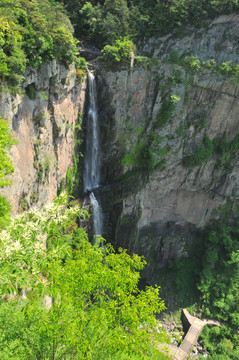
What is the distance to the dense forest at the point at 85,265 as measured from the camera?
208 inches

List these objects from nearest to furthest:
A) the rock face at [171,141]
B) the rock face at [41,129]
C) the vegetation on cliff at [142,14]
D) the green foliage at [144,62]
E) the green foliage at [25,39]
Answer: the green foliage at [25,39] → the rock face at [41,129] → the green foliage at [144,62] → the rock face at [171,141] → the vegetation on cliff at [142,14]

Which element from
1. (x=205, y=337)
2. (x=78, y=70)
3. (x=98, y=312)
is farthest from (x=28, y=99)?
(x=205, y=337)

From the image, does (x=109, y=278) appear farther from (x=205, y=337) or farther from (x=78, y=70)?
(x=205, y=337)

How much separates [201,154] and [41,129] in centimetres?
1598

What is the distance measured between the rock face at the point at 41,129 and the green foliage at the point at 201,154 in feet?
39.0

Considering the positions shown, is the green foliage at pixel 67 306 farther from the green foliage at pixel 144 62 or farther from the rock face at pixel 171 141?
the green foliage at pixel 144 62

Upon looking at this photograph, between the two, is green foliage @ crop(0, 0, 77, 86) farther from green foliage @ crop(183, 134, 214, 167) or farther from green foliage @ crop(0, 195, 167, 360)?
green foliage @ crop(183, 134, 214, 167)

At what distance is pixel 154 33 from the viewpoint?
24625 mm

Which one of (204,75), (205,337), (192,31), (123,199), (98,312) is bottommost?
(205,337)

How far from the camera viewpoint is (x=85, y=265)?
242 inches

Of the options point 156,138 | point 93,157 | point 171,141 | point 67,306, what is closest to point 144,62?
point 156,138

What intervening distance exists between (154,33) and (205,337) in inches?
1169

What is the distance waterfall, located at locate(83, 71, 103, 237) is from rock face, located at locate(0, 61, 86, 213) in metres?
1.82

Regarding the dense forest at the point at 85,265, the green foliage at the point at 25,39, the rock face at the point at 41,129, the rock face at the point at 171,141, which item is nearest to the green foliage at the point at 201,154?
the rock face at the point at 171,141
